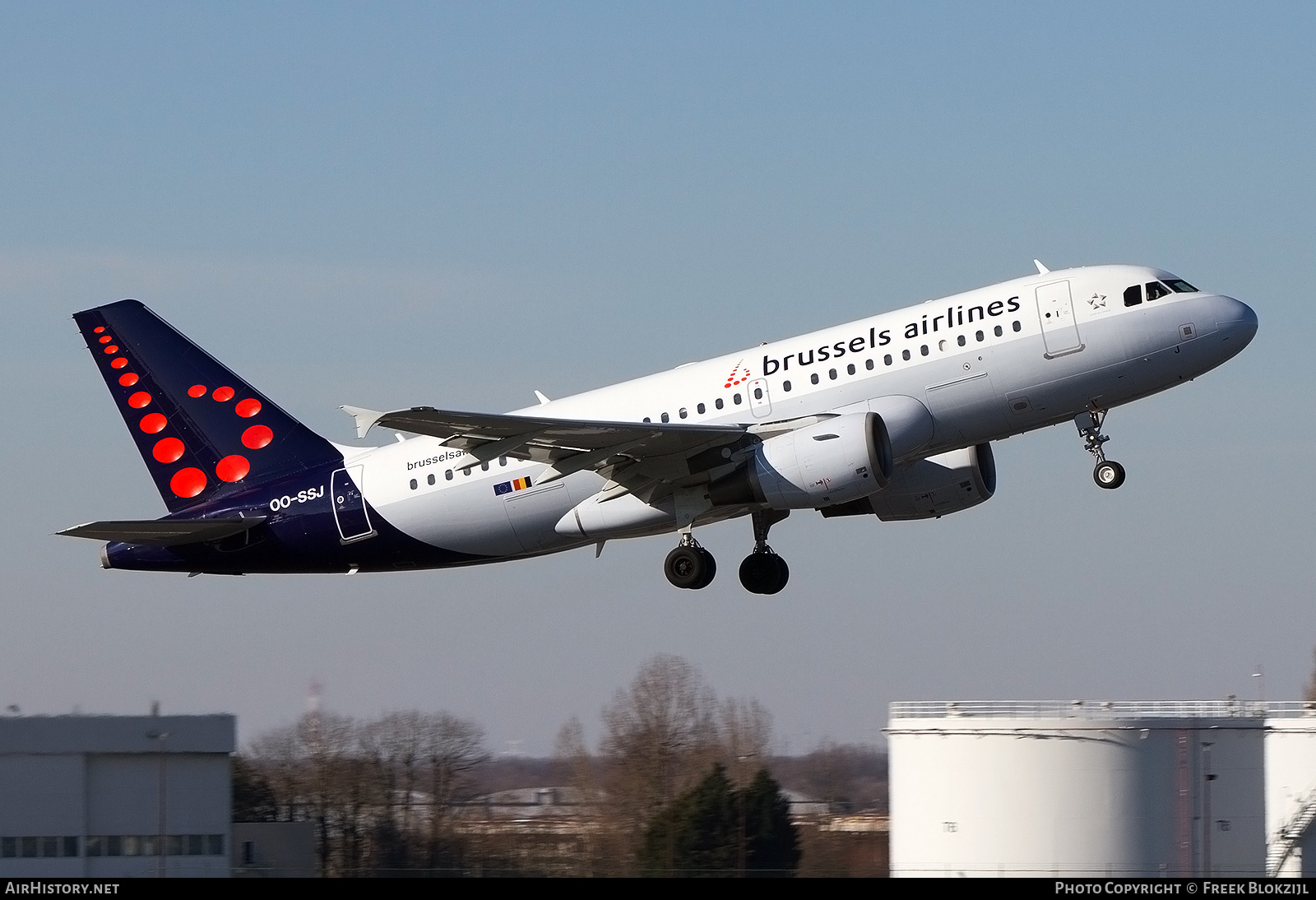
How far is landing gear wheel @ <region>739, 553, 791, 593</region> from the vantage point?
1553 inches

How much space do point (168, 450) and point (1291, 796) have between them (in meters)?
34.1

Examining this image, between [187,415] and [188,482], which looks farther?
[187,415]

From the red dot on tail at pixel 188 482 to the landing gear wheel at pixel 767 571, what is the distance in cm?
1326

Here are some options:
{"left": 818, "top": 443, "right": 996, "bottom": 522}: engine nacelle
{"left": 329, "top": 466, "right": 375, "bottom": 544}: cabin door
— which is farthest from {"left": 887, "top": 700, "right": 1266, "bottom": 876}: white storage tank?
{"left": 329, "top": 466, "right": 375, "bottom": 544}: cabin door

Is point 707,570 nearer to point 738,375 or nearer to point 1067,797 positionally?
point 738,375

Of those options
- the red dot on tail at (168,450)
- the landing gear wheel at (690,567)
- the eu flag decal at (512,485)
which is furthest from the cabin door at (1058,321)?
the red dot on tail at (168,450)

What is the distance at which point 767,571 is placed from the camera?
1553 inches

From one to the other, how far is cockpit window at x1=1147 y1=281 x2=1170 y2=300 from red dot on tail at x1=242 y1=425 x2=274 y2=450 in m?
20.5

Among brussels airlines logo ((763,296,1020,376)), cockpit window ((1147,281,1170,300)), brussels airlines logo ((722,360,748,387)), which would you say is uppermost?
cockpit window ((1147,281,1170,300))

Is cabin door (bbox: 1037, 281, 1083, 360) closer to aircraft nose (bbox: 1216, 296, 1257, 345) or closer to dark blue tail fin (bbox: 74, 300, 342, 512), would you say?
aircraft nose (bbox: 1216, 296, 1257, 345)

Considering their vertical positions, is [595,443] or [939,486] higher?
[595,443]

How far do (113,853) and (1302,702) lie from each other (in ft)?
121

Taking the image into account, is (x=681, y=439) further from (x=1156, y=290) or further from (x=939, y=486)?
(x=1156, y=290)

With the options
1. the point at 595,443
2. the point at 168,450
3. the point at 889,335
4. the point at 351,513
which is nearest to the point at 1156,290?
the point at 889,335
